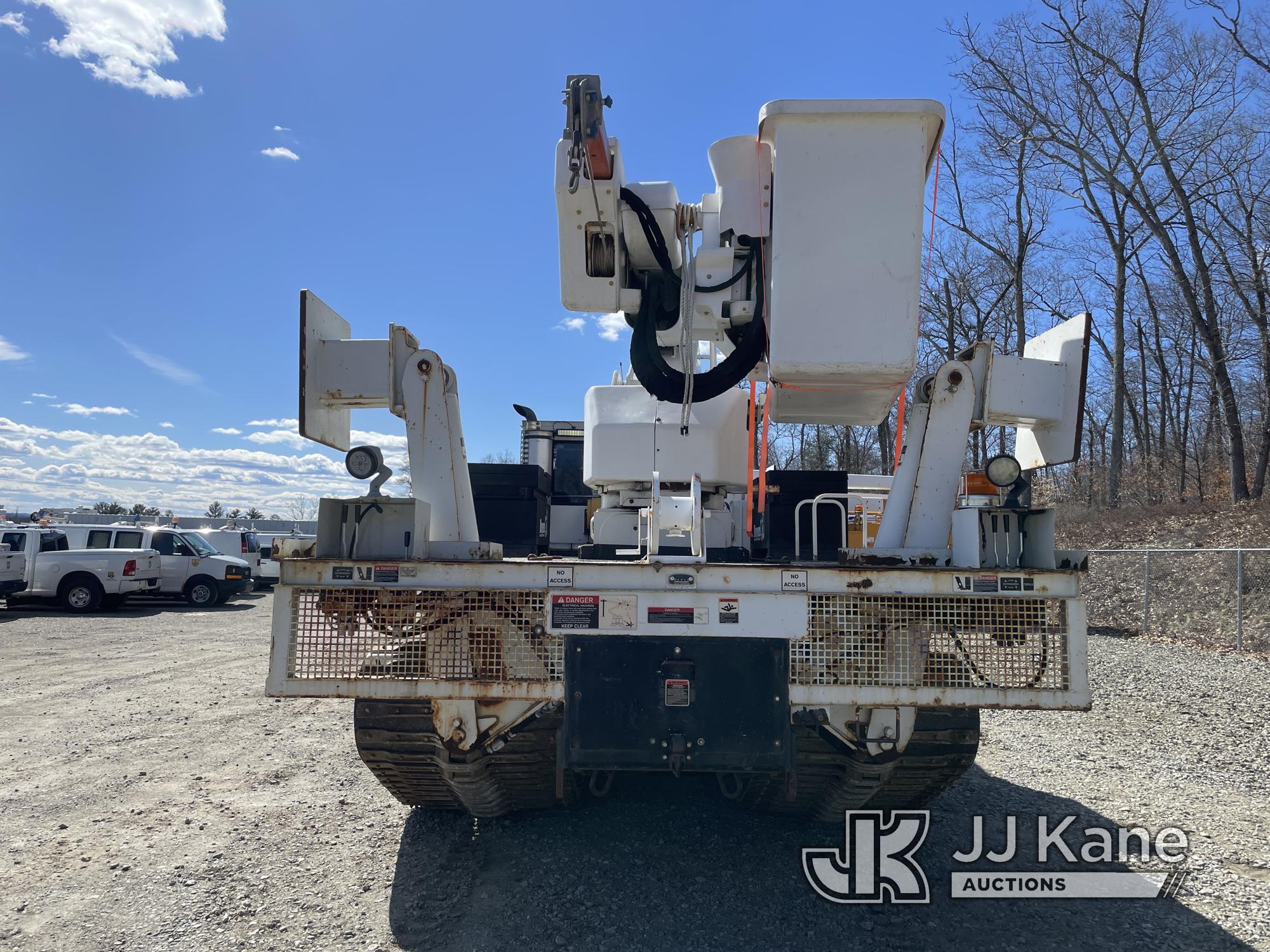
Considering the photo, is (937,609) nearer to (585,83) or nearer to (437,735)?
(437,735)

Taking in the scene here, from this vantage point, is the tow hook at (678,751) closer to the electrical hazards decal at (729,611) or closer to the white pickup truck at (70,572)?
the electrical hazards decal at (729,611)

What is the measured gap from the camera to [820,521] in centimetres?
550

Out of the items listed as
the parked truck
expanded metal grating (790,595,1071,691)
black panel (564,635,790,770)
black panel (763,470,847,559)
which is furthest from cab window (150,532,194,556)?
expanded metal grating (790,595,1071,691)

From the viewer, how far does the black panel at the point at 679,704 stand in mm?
3219

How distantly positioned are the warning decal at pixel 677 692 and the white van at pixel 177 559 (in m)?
19.0

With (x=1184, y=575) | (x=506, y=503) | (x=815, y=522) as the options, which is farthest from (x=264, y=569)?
(x=815, y=522)

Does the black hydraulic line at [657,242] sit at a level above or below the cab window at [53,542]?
above

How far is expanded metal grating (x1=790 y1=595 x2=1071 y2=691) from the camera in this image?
130 inches

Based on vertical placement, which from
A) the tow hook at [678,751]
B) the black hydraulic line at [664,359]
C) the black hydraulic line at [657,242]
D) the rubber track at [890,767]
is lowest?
A: the rubber track at [890,767]

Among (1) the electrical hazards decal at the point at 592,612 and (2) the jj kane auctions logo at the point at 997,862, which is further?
(2) the jj kane auctions logo at the point at 997,862

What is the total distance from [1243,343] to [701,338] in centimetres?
2528

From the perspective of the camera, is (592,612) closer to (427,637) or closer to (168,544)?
(427,637)

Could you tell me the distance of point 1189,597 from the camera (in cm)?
1413

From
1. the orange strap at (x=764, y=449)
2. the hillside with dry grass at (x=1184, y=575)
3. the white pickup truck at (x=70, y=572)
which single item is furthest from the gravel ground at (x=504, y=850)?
the white pickup truck at (x=70, y=572)
